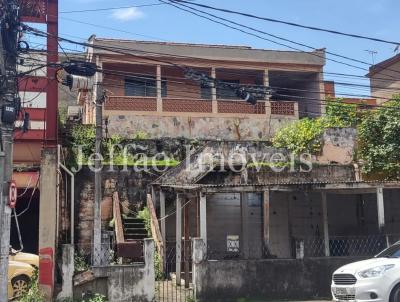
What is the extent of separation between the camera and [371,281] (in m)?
10.4

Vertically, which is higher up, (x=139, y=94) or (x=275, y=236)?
(x=139, y=94)

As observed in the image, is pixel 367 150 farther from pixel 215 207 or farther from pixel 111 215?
pixel 111 215

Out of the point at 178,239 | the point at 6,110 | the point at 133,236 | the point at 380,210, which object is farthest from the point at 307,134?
the point at 6,110

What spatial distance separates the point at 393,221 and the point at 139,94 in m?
13.1

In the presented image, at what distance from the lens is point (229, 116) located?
25.8 metres

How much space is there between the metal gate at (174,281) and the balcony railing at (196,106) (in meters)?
8.74

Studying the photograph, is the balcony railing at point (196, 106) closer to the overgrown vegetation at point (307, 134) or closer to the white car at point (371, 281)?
the overgrown vegetation at point (307, 134)

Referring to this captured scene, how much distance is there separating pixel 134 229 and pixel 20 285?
4.05 meters

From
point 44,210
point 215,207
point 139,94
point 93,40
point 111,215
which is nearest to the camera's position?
point 44,210

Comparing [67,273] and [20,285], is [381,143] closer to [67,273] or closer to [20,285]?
[67,273]

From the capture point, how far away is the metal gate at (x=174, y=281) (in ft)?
45.5

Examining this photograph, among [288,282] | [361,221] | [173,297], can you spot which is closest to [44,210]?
[173,297]

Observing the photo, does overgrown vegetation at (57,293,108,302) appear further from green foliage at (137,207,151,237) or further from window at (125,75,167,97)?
window at (125,75,167,97)

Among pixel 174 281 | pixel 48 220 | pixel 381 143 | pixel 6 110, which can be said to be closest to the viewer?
pixel 6 110
